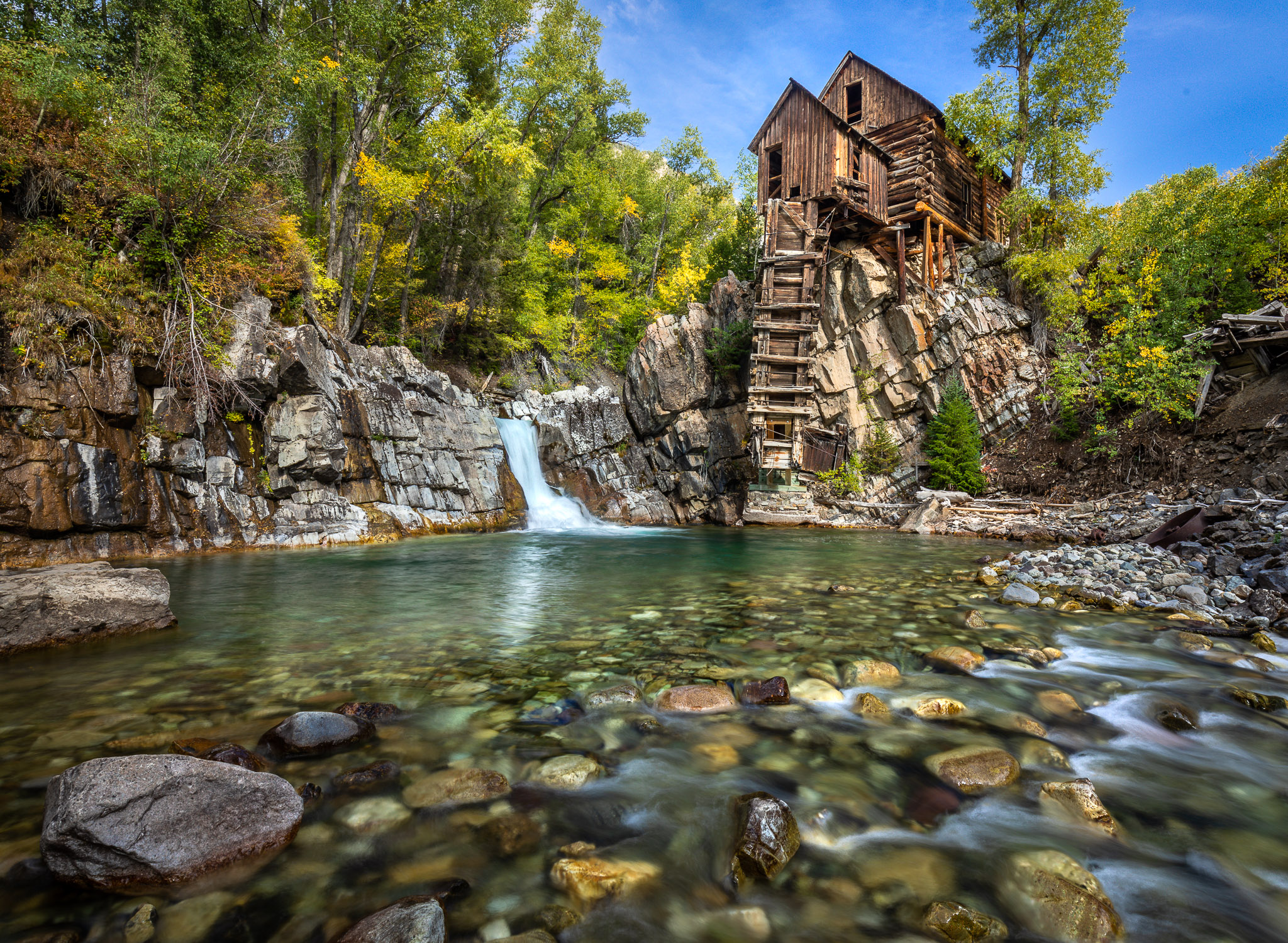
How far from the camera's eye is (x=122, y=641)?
17.1 ft

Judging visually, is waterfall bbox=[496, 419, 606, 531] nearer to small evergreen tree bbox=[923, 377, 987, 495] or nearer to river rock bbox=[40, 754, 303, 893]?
small evergreen tree bbox=[923, 377, 987, 495]

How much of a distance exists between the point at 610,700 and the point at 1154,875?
2.86m

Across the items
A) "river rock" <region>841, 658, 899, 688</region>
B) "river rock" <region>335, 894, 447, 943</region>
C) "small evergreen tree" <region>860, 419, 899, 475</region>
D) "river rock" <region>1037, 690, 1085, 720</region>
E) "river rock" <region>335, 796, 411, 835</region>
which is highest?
"small evergreen tree" <region>860, 419, 899, 475</region>

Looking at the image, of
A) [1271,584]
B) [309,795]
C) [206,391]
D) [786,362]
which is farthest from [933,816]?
[786,362]

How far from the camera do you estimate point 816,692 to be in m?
3.93

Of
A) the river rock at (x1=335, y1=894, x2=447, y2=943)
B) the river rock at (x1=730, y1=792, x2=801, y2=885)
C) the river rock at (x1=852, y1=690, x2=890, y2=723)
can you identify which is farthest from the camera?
the river rock at (x1=852, y1=690, x2=890, y2=723)

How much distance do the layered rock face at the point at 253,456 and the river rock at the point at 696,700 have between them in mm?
12145

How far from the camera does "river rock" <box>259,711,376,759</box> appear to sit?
9.86 feet

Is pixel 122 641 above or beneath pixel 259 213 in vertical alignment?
beneath

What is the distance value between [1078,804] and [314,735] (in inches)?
161

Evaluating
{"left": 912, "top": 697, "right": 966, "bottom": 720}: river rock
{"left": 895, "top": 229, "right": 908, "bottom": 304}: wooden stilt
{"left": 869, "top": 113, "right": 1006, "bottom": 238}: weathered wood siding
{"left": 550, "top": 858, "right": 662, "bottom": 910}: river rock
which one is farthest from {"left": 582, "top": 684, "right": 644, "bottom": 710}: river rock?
{"left": 869, "top": 113, "right": 1006, "bottom": 238}: weathered wood siding

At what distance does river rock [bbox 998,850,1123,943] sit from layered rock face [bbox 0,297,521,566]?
14115 mm

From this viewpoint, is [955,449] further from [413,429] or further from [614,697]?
[614,697]

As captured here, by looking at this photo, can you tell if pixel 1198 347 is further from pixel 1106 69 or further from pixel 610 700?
pixel 610 700
